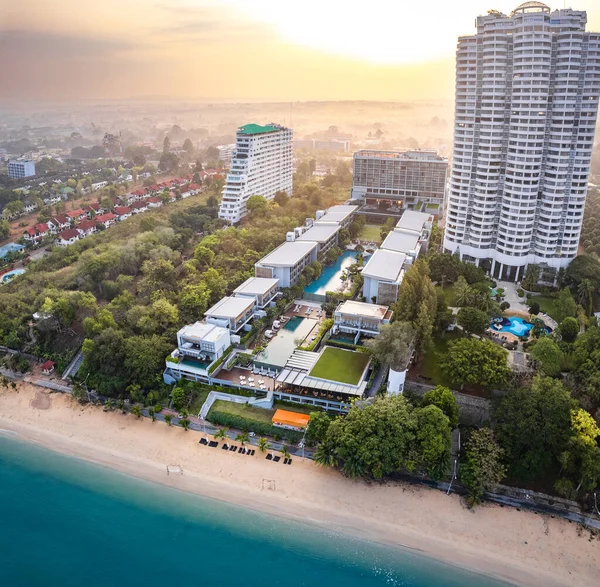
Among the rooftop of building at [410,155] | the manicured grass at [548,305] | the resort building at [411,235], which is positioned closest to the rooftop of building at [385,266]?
the resort building at [411,235]

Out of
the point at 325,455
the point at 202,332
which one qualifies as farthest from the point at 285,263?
the point at 325,455

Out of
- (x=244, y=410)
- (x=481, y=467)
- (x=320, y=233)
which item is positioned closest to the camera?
(x=481, y=467)

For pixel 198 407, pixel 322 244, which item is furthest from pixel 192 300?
pixel 322 244

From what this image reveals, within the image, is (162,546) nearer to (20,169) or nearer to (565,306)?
(565,306)

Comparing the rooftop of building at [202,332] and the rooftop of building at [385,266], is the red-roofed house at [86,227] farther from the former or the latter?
the rooftop of building at [385,266]

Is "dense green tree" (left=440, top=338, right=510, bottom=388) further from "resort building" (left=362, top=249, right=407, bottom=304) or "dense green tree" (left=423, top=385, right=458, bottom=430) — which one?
"resort building" (left=362, top=249, right=407, bottom=304)

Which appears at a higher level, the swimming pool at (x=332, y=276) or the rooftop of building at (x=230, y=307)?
the rooftop of building at (x=230, y=307)
